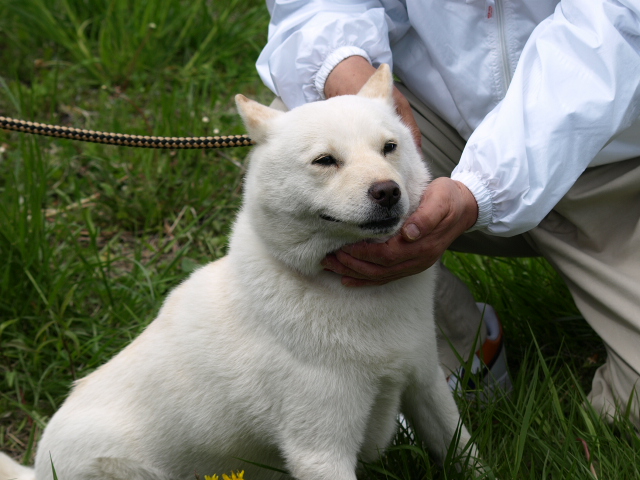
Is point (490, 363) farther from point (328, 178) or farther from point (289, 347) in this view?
point (328, 178)

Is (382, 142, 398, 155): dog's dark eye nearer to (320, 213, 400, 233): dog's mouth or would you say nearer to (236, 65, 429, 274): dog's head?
(236, 65, 429, 274): dog's head

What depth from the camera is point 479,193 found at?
2070 mm

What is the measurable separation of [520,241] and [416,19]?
2.98 ft

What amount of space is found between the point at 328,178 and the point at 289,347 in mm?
477

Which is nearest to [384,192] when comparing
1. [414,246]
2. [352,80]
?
[414,246]

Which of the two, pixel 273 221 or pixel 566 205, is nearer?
pixel 273 221

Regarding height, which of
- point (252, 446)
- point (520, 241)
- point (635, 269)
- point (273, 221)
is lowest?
point (252, 446)

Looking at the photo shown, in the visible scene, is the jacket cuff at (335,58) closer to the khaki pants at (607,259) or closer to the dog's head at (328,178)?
the dog's head at (328,178)

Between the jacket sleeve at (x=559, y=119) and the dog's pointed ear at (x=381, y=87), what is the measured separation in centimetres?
29

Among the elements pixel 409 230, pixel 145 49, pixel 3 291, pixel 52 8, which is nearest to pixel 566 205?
pixel 409 230

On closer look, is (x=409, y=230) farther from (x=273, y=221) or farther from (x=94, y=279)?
(x=94, y=279)

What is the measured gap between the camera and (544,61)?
2129 millimetres

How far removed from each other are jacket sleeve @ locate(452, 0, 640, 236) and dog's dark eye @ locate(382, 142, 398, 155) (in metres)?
0.26

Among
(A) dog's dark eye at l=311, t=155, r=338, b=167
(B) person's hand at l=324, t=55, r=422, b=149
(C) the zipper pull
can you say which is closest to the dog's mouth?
(A) dog's dark eye at l=311, t=155, r=338, b=167
